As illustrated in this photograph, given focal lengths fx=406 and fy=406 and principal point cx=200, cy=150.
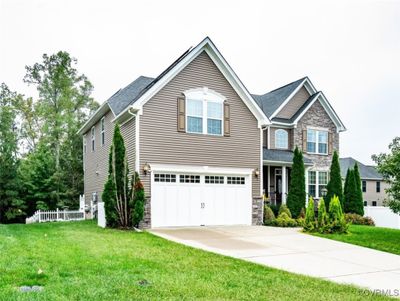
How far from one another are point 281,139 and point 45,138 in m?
22.4

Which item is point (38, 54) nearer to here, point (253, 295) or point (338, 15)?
point (338, 15)

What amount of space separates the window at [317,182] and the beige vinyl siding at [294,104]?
3685 millimetres

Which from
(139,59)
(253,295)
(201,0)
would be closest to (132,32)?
(201,0)

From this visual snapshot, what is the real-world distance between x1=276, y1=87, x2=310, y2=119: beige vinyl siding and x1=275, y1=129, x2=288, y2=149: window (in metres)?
1.01

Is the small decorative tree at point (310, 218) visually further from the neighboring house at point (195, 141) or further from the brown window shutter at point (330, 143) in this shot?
the brown window shutter at point (330, 143)

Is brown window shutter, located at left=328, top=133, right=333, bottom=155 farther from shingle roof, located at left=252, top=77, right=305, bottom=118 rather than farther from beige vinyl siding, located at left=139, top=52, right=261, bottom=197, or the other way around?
beige vinyl siding, located at left=139, top=52, right=261, bottom=197

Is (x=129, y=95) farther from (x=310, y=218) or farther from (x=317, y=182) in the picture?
(x=317, y=182)

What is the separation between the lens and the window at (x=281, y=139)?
77.4ft

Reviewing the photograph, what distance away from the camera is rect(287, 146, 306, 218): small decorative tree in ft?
65.2

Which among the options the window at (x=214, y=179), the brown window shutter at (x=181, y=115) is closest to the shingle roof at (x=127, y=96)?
the brown window shutter at (x=181, y=115)

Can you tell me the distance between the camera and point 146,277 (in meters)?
6.47

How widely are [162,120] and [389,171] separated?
328 inches

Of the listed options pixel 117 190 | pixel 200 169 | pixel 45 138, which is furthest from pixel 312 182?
pixel 45 138

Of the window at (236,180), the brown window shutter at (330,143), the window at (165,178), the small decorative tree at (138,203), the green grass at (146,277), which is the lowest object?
the green grass at (146,277)
